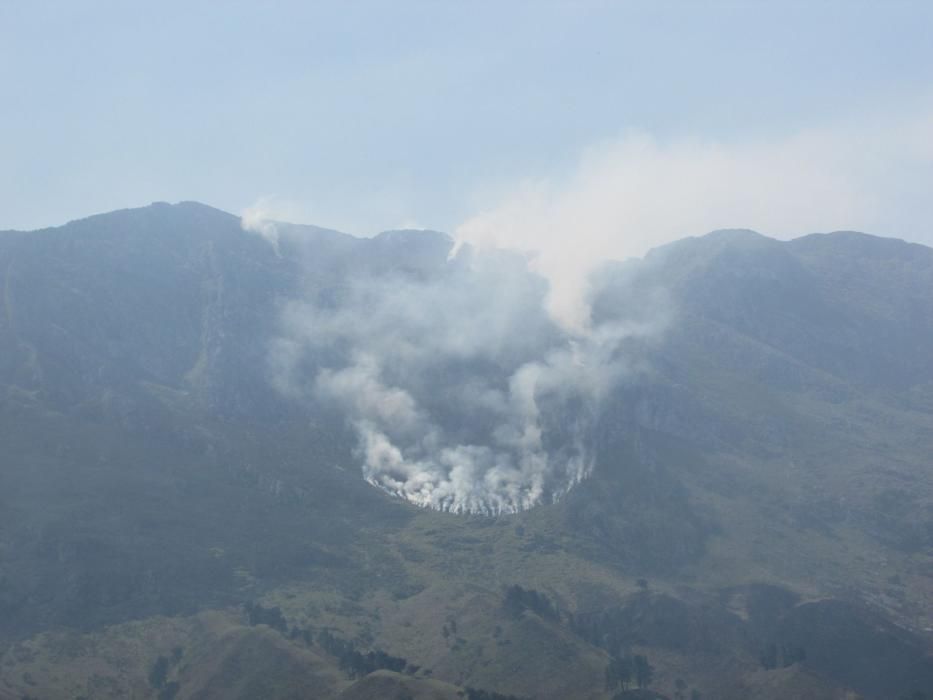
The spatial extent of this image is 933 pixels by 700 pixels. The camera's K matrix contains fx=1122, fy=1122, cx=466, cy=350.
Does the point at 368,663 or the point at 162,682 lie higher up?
the point at 368,663

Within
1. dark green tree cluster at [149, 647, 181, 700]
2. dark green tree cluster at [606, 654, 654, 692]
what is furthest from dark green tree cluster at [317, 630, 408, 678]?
dark green tree cluster at [606, 654, 654, 692]

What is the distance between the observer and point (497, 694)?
18475 centimetres

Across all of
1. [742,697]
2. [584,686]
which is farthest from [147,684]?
[742,697]

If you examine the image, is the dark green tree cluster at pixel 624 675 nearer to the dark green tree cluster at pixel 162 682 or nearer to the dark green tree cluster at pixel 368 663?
the dark green tree cluster at pixel 368 663

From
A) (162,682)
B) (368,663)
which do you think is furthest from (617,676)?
(162,682)

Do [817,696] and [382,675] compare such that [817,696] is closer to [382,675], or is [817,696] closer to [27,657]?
[382,675]

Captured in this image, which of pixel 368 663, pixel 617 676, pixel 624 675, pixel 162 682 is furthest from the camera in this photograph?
pixel 624 675

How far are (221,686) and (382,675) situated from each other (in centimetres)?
2905

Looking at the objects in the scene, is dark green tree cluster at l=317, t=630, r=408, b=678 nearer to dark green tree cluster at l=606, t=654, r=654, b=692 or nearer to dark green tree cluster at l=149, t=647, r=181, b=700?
dark green tree cluster at l=149, t=647, r=181, b=700

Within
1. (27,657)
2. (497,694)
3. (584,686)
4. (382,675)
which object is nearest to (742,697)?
(584,686)

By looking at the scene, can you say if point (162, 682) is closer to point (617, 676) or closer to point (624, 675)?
point (617, 676)

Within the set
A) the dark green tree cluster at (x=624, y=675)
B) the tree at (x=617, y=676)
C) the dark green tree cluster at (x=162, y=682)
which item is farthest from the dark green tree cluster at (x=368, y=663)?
the dark green tree cluster at (x=624, y=675)

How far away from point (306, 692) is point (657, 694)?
59.9m

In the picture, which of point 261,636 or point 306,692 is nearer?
point 306,692
